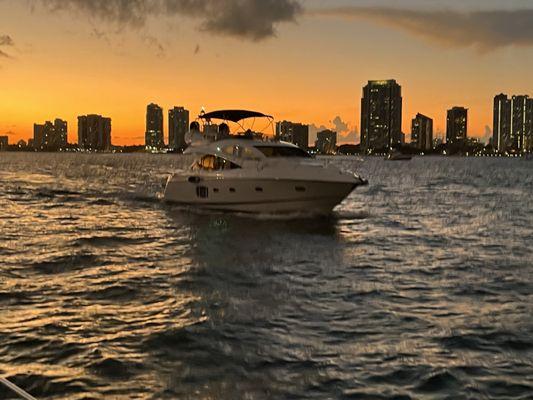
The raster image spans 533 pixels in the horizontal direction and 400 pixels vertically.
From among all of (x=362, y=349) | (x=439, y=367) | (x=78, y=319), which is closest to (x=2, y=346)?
(x=78, y=319)

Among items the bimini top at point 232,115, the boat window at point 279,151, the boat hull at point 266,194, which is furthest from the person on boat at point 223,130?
the boat window at point 279,151

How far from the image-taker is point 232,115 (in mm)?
28641

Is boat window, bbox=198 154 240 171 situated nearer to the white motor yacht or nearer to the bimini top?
the white motor yacht

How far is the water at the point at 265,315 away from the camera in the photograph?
7215 mm

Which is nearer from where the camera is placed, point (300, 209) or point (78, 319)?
point (78, 319)

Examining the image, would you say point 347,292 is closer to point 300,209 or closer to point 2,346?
point 2,346

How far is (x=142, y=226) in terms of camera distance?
77.9ft

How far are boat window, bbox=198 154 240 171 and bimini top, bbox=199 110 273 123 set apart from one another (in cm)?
342

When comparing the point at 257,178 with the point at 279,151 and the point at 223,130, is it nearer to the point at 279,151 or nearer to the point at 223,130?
the point at 279,151

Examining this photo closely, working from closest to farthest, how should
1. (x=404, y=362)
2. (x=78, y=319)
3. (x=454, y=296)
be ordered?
(x=404, y=362) < (x=78, y=319) < (x=454, y=296)

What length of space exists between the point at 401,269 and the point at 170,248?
23.8 feet

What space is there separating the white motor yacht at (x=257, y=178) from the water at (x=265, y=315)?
2.62m

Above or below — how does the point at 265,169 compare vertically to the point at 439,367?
above

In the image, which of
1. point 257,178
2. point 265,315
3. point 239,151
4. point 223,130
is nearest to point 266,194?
point 257,178
